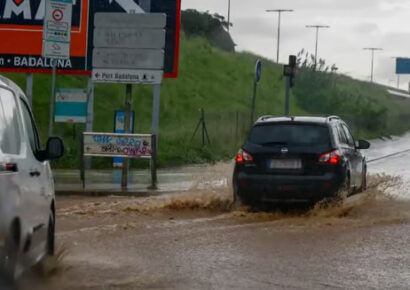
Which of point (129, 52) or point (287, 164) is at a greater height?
point (129, 52)

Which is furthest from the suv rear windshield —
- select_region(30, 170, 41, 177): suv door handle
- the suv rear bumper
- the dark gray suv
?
select_region(30, 170, 41, 177): suv door handle

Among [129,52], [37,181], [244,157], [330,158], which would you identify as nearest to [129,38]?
[129,52]

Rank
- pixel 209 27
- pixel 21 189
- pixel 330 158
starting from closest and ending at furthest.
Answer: pixel 21 189, pixel 330 158, pixel 209 27

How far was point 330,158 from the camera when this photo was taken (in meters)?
14.8

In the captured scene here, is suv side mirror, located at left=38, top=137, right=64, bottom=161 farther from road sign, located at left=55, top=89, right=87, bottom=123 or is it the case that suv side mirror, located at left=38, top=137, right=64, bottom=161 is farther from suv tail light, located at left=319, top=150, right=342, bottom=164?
road sign, located at left=55, top=89, right=87, bottom=123

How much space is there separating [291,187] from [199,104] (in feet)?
113

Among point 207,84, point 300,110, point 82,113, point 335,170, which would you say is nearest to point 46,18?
point 82,113

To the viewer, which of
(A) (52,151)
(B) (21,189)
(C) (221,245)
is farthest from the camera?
(C) (221,245)

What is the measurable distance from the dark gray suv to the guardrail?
4699 mm

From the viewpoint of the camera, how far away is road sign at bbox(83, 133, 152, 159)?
773 inches

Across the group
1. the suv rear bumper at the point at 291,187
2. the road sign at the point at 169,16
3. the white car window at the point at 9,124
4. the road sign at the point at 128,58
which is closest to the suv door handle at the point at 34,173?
the white car window at the point at 9,124

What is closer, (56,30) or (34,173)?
(34,173)

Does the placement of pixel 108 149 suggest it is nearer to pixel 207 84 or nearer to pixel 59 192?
pixel 59 192

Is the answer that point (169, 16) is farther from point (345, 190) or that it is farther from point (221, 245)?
point (221, 245)
